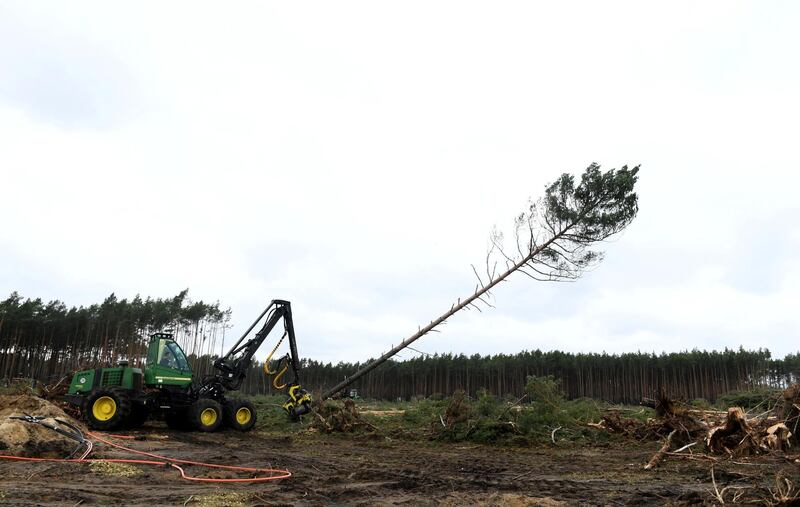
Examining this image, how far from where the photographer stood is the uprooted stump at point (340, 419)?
17.6m

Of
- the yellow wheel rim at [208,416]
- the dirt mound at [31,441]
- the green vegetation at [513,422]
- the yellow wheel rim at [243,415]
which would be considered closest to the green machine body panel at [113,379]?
the yellow wheel rim at [208,416]

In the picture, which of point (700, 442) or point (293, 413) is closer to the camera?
point (700, 442)

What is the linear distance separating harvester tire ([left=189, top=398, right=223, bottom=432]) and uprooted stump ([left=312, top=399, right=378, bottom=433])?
10.6 ft

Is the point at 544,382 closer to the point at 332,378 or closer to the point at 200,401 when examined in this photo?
the point at 200,401

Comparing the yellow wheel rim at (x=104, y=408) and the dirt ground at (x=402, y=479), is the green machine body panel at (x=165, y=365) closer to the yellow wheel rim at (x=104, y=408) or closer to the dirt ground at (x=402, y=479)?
the yellow wheel rim at (x=104, y=408)

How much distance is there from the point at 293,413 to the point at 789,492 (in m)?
13.9

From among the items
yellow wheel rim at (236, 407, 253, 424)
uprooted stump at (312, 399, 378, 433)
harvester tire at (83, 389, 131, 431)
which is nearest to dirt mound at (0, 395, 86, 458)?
harvester tire at (83, 389, 131, 431)

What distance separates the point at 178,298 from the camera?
6362 cm

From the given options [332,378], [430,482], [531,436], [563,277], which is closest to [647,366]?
[332,378]

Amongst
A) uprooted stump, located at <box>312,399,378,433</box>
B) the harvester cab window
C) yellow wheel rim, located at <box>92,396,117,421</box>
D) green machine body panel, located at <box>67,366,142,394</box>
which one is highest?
the harvester cab window

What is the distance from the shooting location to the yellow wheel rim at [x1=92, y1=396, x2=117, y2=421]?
14.9 meters

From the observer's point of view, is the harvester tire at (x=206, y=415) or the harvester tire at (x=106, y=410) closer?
the harvester tire at (x=106, y=410)

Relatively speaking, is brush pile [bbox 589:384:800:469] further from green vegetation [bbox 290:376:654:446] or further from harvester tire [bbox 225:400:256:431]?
harvester tire [bbox 225:400:256:431]

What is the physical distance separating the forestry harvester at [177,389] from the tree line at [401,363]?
1214 inches
